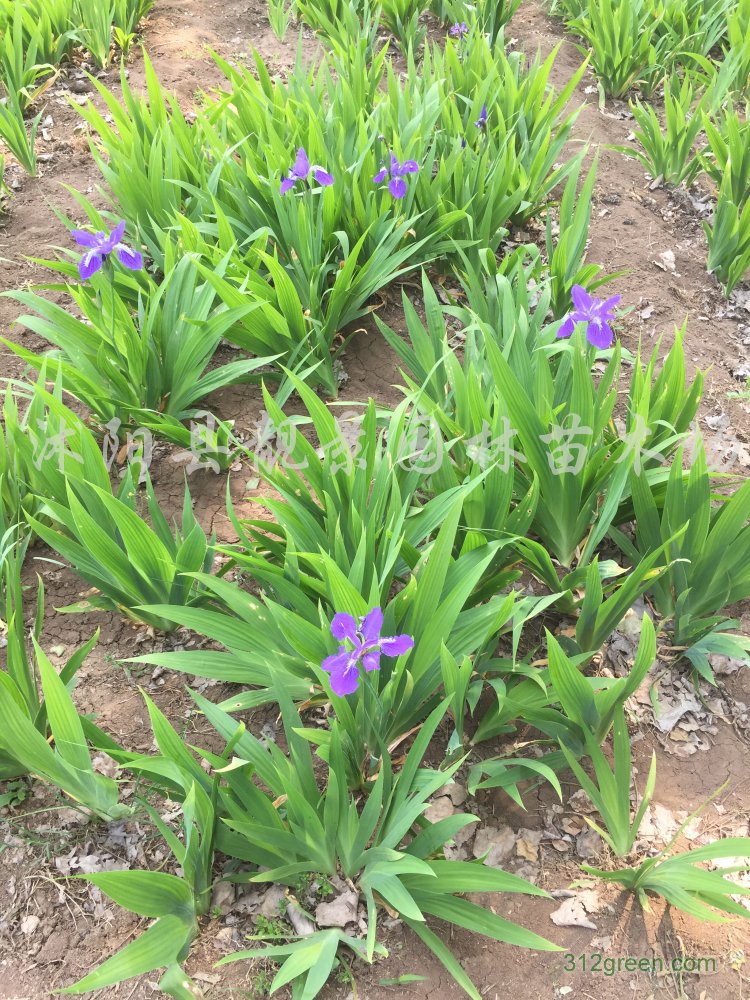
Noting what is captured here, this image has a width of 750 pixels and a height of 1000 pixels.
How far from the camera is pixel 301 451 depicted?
1.56 metres

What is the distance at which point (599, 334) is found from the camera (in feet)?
4.57

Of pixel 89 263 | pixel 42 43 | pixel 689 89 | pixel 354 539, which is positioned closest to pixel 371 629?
pixel 354 539

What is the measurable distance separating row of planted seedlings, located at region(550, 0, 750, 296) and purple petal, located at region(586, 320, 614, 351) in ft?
4.39

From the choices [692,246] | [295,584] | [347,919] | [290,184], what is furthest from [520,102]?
[347,919]

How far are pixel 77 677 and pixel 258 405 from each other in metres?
0.95

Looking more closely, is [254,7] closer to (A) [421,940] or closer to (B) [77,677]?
(B) [77,677]

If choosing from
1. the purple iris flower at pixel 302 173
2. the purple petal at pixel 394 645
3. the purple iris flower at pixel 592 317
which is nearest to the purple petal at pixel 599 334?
the purple iris flower at pixel 592 317

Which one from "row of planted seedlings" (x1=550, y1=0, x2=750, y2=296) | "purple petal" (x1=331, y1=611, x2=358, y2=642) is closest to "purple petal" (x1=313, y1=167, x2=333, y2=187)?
"row of planted seedlings" (x1=550, y1=0, x2=750, y2=296)

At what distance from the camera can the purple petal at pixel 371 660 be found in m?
0.99

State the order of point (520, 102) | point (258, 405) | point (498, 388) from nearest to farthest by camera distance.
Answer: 1. point (498, 388)
2. point (258, 405)
3. point (520, 102)

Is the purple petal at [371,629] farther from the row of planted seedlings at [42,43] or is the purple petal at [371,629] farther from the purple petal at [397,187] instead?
the row of planted seedlings at [42,43]

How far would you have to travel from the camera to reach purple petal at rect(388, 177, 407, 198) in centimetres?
217

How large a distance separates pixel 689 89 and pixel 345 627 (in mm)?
Result: 2883

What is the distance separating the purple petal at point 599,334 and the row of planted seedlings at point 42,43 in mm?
2491
